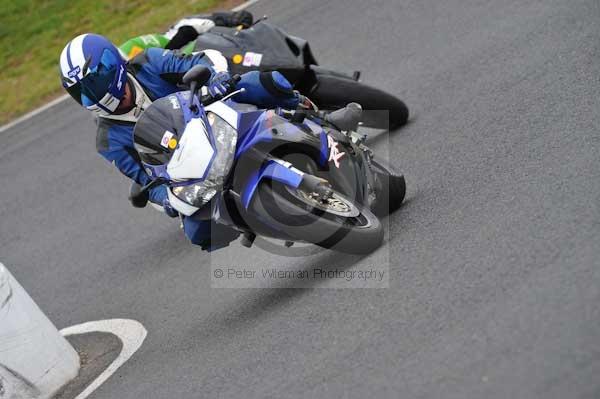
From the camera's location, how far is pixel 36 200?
10875 millimetres

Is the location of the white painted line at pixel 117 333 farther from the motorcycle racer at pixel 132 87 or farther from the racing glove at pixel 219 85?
the racing glove at pixel 219 85

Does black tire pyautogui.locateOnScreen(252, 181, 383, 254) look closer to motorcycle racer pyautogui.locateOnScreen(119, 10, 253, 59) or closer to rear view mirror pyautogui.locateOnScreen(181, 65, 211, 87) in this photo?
rear view mirror pyautogui.locateOnScreen(181, 65, 211, 87)

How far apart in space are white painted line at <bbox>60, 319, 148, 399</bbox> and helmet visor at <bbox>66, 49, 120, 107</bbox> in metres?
1.75

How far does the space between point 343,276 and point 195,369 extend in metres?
1.12

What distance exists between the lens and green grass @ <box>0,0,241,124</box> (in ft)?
46.3

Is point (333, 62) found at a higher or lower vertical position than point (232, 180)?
lower

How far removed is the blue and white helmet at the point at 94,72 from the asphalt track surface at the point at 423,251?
65.2 inches

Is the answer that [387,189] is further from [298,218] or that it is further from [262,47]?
[262,47]

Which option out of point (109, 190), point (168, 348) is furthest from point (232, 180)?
point (109, 190)

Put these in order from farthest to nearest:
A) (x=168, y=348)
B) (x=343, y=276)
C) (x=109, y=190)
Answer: (x=109, y=190)
(x=168, y=348)
(x=343, y=276)

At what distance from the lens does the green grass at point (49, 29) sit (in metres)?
14.1

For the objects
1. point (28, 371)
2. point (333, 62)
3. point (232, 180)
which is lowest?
point (333, 62)

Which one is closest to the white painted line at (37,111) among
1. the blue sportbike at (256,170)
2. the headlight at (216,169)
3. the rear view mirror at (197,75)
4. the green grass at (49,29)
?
the green grass at (49,29)

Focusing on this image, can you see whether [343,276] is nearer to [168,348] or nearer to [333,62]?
[168,348]
